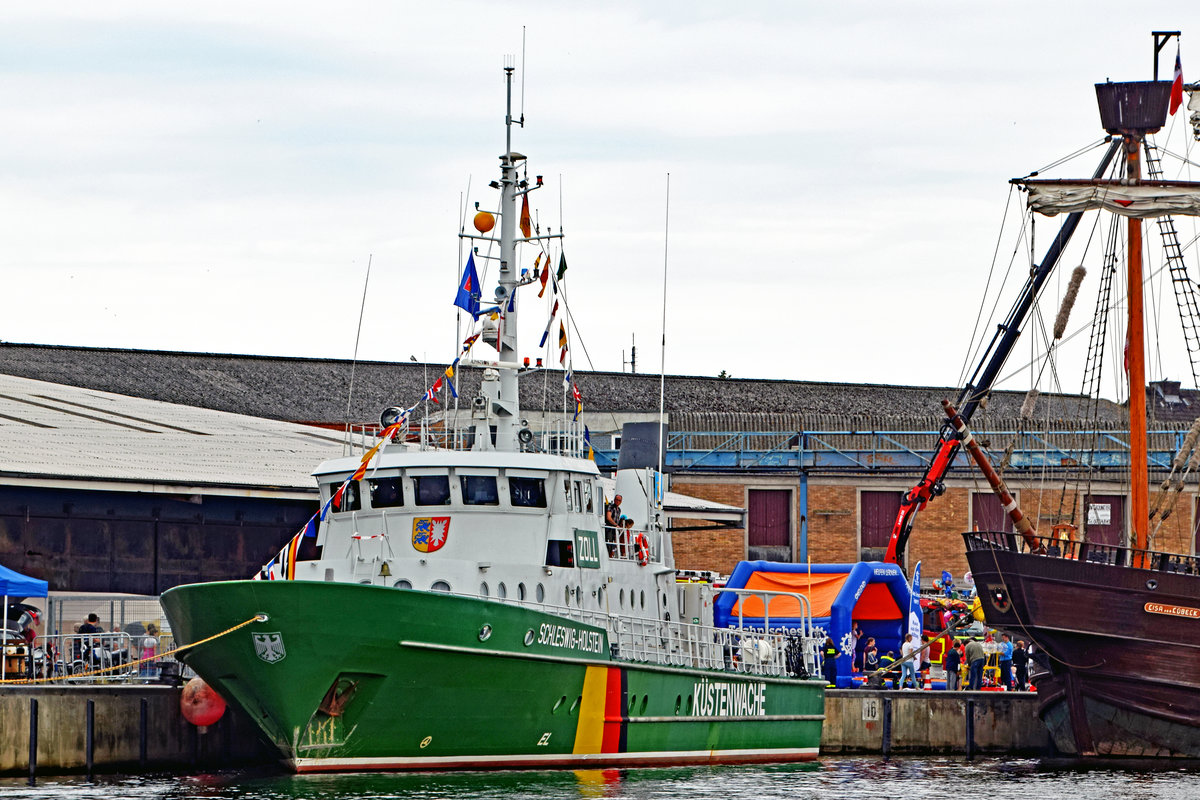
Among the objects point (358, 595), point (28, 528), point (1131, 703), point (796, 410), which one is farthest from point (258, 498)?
point (796, 410)

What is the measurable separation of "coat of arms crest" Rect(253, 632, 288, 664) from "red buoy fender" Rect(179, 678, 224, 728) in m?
2.87

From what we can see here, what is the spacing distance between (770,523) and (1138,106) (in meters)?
20.5

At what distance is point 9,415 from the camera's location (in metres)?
40.5

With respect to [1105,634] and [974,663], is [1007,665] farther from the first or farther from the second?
[1105,634]

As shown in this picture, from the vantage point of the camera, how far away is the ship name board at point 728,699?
28828 millimetres

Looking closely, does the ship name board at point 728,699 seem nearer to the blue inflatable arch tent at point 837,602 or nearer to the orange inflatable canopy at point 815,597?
the blue inflatable arch tent at point 837,602

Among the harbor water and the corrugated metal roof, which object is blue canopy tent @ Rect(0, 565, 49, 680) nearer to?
the harbor water

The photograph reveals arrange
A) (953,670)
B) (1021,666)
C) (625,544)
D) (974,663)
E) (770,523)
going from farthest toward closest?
(770,523), (1021,666), (953,670), (974,663), (625,544)

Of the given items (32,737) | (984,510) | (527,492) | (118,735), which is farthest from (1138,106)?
(32,737)

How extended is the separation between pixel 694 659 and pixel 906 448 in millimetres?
27286

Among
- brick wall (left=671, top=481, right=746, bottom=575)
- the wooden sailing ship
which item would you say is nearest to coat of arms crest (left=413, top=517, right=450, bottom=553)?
the wooden sailing ship

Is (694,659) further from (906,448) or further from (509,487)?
(906,448)

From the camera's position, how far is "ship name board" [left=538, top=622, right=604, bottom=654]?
25.1 metres

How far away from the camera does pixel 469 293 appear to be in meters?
28.2
